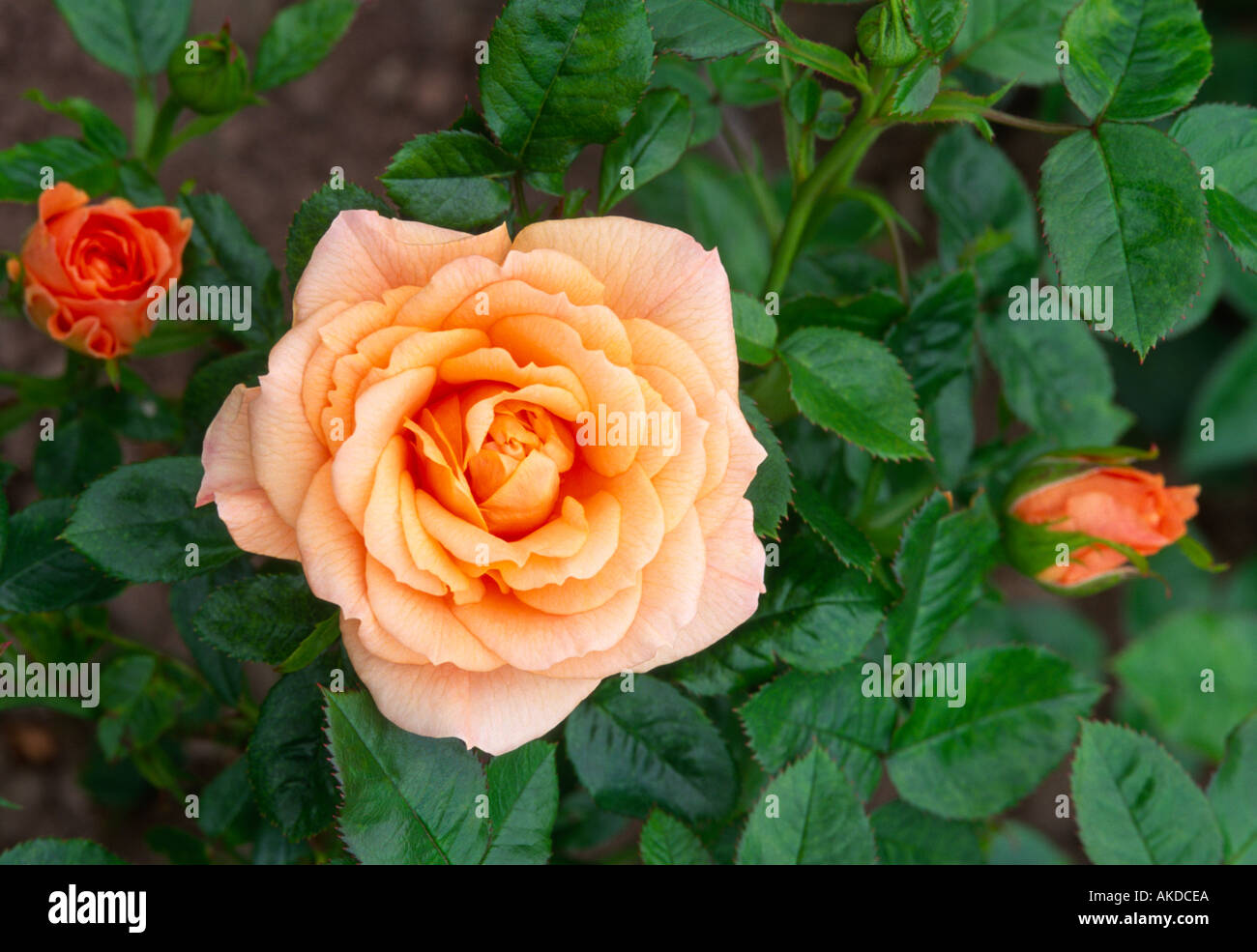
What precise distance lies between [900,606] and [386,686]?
47 centimetres

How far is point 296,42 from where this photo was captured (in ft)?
3.53

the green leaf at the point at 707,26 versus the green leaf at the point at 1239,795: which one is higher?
the green leaf at the point at 707,26

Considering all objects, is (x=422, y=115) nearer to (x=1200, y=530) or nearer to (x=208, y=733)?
(x=208, y=733)

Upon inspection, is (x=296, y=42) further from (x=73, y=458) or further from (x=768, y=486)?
(x=768, y=486)

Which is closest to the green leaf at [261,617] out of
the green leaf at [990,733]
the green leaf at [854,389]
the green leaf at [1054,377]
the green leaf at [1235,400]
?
the green leaf at [854,389]

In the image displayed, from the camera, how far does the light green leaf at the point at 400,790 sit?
2.30 feet

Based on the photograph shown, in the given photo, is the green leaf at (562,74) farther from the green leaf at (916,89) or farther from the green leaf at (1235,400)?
the green leaf at (1235,400)

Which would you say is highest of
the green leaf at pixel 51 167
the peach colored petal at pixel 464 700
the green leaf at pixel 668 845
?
the green leaf at pixel 51 167

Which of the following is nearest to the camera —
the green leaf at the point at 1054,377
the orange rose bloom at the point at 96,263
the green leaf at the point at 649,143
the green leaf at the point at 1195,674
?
the green leaf at the point at 649,143

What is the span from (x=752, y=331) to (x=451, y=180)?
0.82 ft

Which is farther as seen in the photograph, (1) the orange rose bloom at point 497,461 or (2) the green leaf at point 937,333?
(2) the green leaf at point 937,333

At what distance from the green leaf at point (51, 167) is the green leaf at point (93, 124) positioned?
1cm

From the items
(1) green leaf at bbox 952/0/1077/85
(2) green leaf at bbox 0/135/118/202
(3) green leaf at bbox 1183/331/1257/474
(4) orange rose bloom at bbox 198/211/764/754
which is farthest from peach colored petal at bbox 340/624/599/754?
(3) green leaf at bbox 1183/331/1257/474
